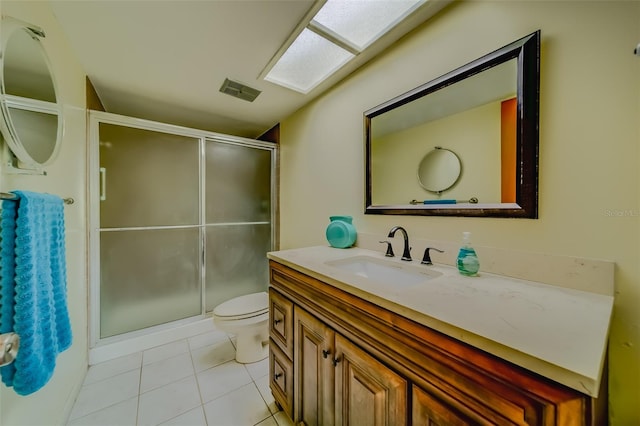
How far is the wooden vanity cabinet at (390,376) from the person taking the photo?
1.42 ft

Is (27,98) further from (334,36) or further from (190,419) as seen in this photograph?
(190,419)

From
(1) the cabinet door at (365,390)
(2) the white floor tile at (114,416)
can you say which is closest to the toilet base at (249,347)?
(2) the white floor tile at (114,416)

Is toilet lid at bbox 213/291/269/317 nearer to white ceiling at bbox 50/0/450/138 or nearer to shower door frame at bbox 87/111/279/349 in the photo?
shower door frame at bbox 87/111/279/349

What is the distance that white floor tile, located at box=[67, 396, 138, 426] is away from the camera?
1194 millimetres

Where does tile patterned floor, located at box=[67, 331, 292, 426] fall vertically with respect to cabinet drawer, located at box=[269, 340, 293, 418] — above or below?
below

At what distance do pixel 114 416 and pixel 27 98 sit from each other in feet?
5.25

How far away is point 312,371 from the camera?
98 cm

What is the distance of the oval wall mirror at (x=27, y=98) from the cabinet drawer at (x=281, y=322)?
115cm

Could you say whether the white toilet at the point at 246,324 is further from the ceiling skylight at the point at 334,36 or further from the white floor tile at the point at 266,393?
the ceiling skylight at the point at 334,36

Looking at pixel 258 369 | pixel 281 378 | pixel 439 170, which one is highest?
pixel 439 170

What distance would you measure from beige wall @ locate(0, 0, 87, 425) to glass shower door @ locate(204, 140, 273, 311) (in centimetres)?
86

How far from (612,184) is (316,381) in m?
1.26

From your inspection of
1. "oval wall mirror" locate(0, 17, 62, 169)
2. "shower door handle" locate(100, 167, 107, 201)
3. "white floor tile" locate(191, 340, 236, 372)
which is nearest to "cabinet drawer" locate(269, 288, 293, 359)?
"white floor tile" locate(191, 340, 236, 372)

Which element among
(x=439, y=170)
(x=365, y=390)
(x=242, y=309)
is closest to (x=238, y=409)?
(x=242, y=309)
